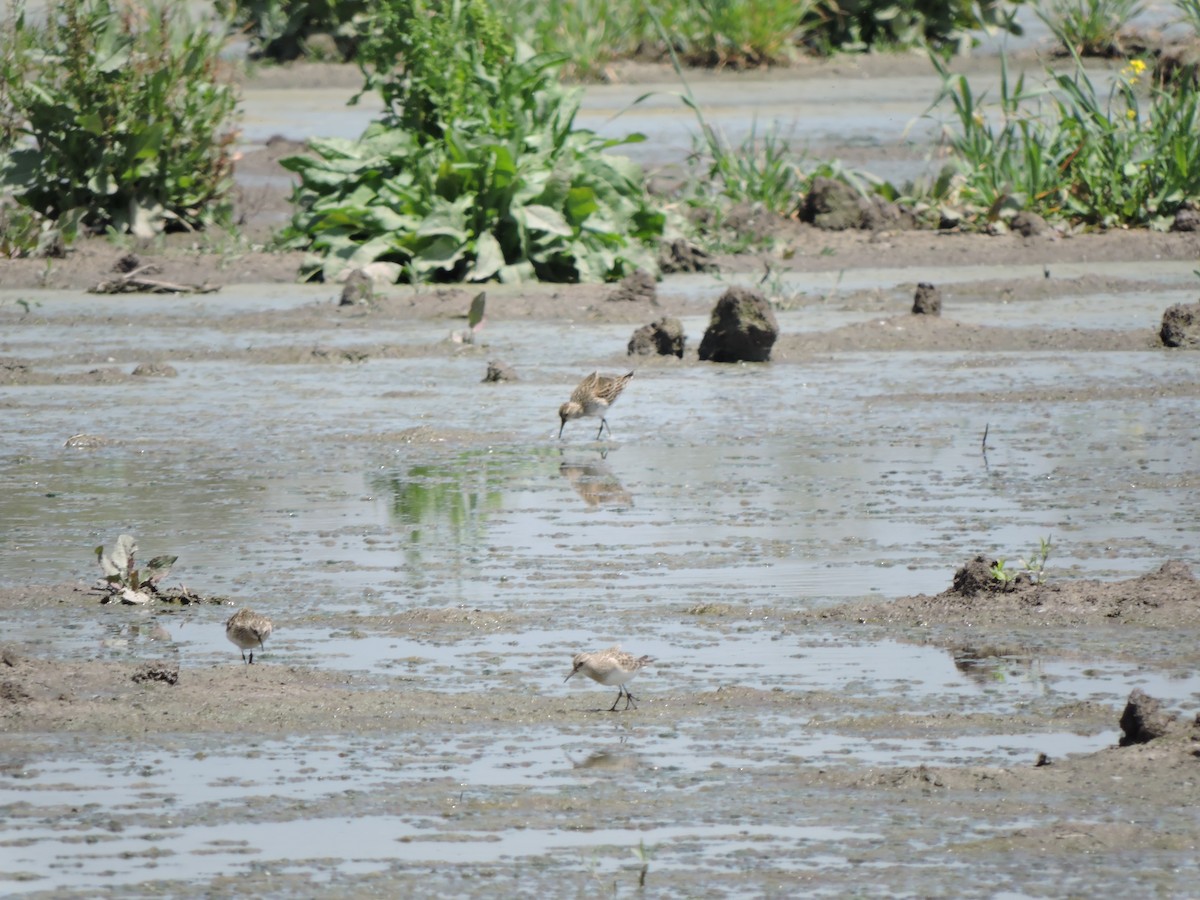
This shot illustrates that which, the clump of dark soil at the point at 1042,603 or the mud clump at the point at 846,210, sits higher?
the clump of dark soil at the point at 1042,603

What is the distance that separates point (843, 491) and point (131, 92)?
29.4ft

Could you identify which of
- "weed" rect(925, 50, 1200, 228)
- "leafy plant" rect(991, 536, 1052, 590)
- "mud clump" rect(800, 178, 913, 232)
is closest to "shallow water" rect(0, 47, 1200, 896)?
"leafy plant" rect(991, 536, 1052, 590)

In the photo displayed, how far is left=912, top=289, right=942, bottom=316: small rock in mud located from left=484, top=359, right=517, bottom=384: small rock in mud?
105 inches

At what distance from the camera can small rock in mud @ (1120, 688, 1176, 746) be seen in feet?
15.2

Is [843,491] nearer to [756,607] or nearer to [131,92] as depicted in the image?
[756,607]

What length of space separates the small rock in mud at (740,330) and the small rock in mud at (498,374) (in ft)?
3.60

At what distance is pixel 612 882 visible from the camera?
12.9 ft

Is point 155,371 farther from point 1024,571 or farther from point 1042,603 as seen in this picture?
point 1042,603

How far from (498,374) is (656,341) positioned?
1.01 m

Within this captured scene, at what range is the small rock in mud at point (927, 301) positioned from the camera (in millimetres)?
12203

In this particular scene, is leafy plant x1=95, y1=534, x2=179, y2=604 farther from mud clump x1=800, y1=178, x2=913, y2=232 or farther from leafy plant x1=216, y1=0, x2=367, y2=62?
leafy plant x1=216, y1=0, x2=367, y2=62

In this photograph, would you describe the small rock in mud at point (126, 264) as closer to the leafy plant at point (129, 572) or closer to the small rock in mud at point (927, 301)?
the small rock in mud at point (927, 301)

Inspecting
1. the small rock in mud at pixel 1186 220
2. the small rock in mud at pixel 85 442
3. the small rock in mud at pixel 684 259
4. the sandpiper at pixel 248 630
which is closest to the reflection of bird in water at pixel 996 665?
the sandpiper at pixel 248 630

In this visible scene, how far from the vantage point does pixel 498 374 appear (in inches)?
424
